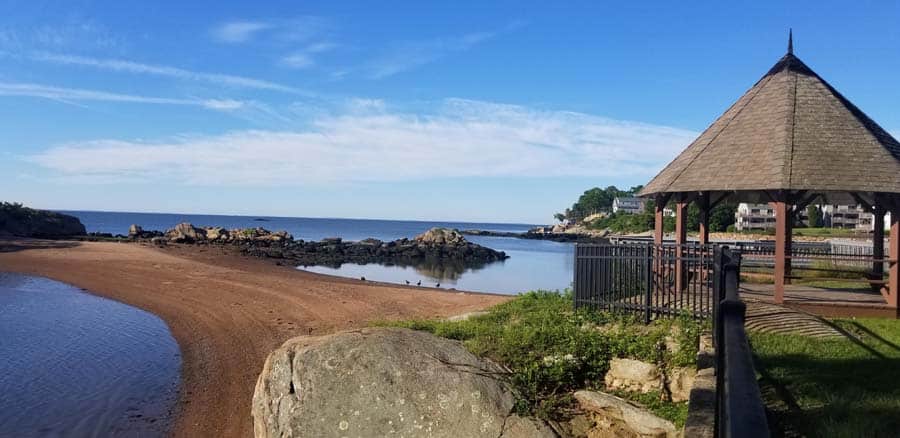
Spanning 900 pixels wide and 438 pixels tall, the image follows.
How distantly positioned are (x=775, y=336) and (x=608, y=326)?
240cm

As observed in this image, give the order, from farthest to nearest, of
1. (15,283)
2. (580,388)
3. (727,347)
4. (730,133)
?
(15,283), (730,133), (580,388), (727,347)

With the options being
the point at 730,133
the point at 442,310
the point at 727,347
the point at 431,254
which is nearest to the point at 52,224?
the point at 431,254

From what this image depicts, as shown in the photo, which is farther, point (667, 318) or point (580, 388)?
point (667, 318)

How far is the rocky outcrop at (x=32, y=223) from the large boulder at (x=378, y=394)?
51304 mm

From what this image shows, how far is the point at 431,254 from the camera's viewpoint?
180ft

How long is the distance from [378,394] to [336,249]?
4837 cm

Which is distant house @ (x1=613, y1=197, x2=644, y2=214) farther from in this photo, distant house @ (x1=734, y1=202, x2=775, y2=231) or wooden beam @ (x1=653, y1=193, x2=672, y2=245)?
wooden beam @ (x1=653, y1=193, x2=672, y2=245)

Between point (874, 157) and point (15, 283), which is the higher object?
point (874, 157)

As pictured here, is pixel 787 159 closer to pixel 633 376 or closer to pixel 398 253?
pixel 633 376

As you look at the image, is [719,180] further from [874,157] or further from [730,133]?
[874,157]

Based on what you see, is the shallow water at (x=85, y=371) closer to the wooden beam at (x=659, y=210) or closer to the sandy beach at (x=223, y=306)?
the sandy beach at (x=223, y=306)

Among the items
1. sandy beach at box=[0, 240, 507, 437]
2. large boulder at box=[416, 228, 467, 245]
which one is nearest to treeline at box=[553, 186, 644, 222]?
large boulder at box=[416, 228, 467, 245]

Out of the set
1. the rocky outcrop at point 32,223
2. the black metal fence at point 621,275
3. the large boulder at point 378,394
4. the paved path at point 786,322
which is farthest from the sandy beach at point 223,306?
the rocky outcrop at point 32,223

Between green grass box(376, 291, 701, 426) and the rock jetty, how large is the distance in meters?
32.5
